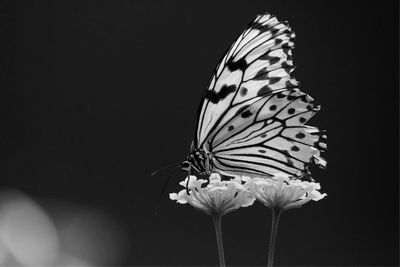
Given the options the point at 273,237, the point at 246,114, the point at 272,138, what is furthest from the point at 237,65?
the point at 273,237

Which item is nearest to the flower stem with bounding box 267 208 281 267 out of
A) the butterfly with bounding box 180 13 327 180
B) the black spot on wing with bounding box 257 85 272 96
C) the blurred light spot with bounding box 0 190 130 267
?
the butterfly with bounding box 180 13 327 180

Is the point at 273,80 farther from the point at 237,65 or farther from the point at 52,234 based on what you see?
the point at 52,234

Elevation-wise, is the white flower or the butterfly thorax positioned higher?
the butterfly thorax

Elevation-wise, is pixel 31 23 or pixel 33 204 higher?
pixel 31 23

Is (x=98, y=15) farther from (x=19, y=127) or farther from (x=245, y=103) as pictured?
(x=245, y=103)

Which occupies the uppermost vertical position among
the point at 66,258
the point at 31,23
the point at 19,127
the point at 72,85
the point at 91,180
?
the point at 31,23

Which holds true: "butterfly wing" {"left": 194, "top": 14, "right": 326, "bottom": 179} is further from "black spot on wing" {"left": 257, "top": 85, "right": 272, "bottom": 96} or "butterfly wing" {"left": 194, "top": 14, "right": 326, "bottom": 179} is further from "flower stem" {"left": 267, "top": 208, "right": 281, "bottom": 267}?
"flower stem" {"left": 267, "top": 208, "right": 281, "bottom": 267}

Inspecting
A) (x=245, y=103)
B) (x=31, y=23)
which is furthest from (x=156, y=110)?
(x=245, y=103)

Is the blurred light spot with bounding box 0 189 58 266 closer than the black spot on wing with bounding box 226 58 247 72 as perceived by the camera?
No
